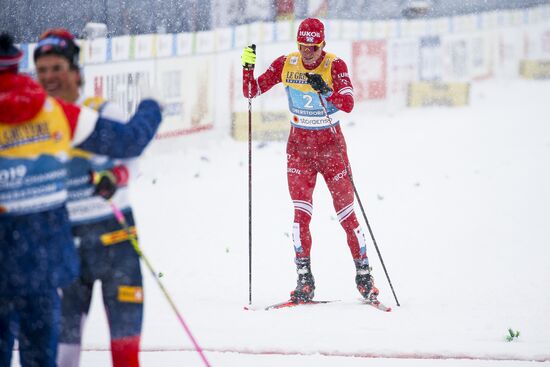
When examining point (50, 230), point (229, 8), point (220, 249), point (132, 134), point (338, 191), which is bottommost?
point (220, 249)

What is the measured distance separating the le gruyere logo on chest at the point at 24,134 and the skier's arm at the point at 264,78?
360 cm

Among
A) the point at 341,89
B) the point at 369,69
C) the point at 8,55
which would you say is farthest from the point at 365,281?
the point at 369,69

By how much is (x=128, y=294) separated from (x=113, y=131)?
2.73ft

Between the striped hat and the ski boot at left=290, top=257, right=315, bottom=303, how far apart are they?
147 inches

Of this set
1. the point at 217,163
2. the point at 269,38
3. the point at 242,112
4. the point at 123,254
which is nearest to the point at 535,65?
the point at 269,38

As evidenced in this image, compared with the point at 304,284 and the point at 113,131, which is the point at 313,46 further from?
the point at 113,131

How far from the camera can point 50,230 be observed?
323 centimetres

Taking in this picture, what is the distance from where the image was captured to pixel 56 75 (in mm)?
3674

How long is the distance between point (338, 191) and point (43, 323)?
3.60 meters

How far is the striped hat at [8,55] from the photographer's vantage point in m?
3.15

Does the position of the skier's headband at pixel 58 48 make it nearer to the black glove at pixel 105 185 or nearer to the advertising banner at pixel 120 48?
the black glove at pixel 105 185

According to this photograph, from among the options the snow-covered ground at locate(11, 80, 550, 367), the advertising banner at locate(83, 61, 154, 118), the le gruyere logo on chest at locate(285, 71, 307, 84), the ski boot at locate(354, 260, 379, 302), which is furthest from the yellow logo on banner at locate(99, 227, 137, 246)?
the advertising banner at locate(83, 61, 154, 118)

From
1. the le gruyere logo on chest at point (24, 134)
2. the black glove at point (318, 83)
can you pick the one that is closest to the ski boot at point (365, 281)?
the black glove at point (318, 83)

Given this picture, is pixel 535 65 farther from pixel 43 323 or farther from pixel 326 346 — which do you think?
pixel 43 323
